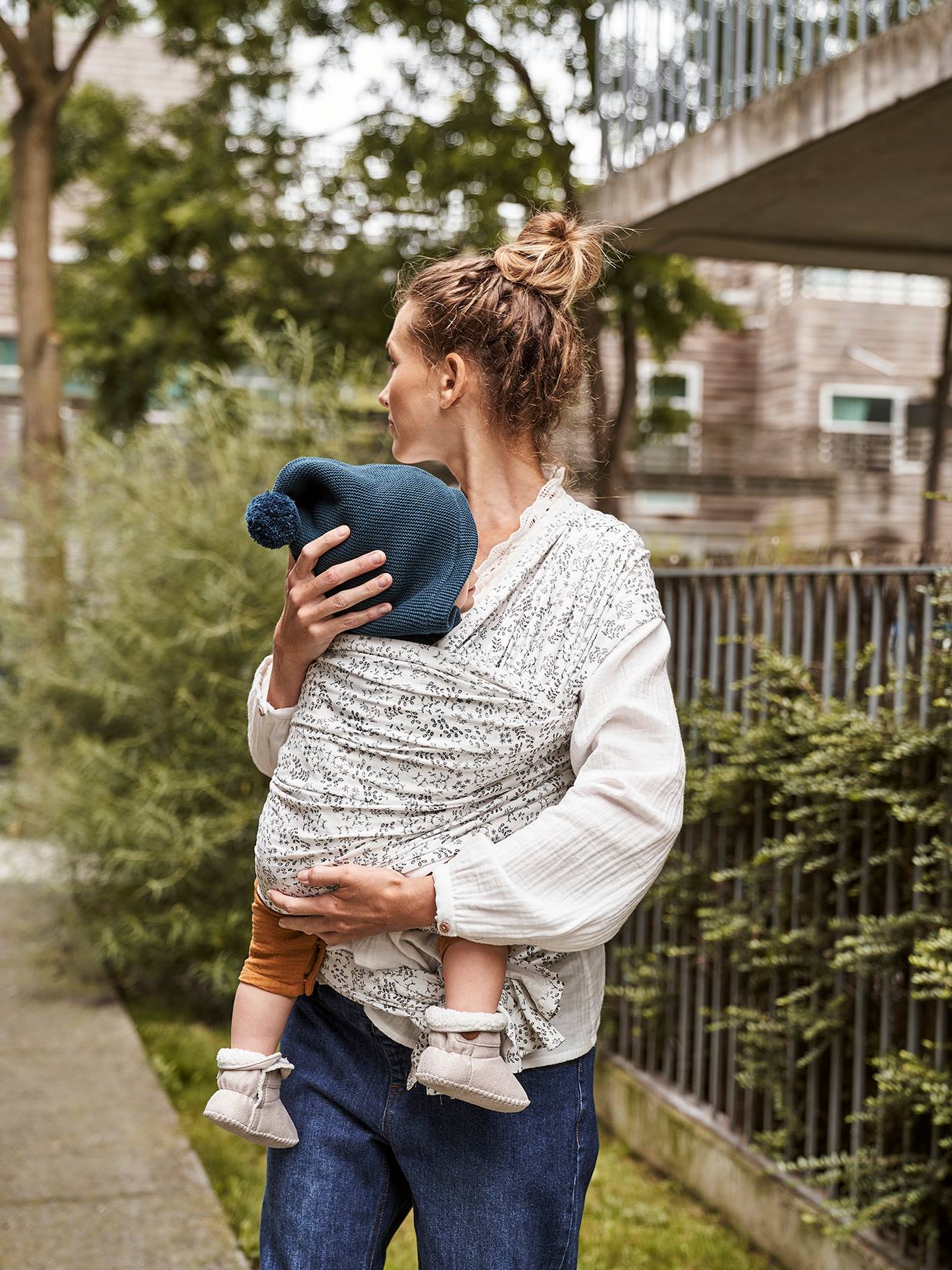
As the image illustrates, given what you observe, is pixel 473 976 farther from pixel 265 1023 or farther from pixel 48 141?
pixel 48 141

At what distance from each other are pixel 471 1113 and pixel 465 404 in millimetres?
941

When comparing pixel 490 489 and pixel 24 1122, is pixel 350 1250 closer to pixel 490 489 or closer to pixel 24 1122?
pixel 490 489

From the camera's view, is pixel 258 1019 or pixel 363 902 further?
pixel 258 1019

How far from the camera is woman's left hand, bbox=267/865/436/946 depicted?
1722 millimetres

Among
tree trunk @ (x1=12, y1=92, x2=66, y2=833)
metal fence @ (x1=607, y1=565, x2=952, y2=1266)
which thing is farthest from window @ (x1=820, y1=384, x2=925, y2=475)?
metal fence @ (x1=607, y1=565, x2=952, y2=1266)

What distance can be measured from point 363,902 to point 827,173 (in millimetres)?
5415

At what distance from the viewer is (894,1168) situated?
351 centimetres

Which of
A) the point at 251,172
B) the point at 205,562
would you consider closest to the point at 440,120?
the point at 251,172

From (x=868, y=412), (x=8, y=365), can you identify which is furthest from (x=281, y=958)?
(x=868, y=412)

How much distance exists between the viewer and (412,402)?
1960 mm

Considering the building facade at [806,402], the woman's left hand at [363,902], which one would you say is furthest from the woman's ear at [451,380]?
the building facade at [806,402]

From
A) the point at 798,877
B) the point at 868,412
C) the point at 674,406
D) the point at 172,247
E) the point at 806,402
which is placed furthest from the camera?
the point at 868,412

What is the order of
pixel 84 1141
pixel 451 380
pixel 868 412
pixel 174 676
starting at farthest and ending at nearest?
1. pixel 868 412
2. pixel 174 676
3. pixel 84 1141
4. pixel 451 380

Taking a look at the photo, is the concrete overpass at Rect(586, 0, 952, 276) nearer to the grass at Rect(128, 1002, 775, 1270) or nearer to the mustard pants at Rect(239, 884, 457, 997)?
the grass at Rect(128, 1002, 775, 1270)
